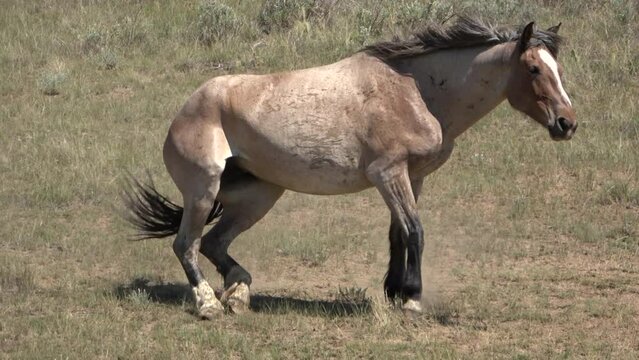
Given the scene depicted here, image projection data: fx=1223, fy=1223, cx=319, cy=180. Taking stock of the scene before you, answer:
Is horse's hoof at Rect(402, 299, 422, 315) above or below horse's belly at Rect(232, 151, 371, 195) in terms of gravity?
below

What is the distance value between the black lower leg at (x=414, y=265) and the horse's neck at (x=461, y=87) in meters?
0.79

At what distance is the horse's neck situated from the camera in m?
8.93

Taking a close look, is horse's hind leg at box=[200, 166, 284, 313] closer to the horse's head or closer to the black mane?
the black mane

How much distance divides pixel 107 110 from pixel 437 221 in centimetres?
470

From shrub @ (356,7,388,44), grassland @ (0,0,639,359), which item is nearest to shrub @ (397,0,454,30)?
grassland @ (0,0,639,359)

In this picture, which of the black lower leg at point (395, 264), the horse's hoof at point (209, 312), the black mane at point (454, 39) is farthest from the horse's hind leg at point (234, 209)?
the black mane at point (454, 39)

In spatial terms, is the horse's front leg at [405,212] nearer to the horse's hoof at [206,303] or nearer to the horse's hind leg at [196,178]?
the horse's hind leg at [196,178]

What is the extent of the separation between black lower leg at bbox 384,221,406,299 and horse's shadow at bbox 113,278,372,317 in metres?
0.19

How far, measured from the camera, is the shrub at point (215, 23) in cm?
1644

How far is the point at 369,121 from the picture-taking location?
8.88 meters

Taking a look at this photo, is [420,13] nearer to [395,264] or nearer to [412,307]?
[395,264]

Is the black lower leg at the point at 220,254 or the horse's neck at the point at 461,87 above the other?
the horse's neck at the point at 461,87

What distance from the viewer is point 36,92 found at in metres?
15.1

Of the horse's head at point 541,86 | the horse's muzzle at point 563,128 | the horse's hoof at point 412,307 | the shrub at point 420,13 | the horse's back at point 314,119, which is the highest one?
the horse's head at point 541,86
